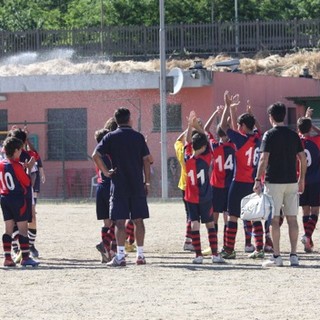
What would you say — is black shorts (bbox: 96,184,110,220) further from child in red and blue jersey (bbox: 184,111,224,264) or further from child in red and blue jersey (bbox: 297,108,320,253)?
child in red and blue jersey (bbox: 297,108,320,253)

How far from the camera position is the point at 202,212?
15289mm

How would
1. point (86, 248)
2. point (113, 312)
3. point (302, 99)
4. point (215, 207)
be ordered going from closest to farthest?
point (113, 312) < point (215, 207) < point (86, 248) < point (302, 99)

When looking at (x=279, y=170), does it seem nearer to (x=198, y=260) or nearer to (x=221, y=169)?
(x=198, y=260)

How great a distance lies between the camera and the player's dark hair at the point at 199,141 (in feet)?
50.0

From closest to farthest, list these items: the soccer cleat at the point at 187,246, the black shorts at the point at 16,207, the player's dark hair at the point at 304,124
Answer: the black shorts at the point at 16,207 < the player's dark hair at the point at 304,124 < the soccer cleat at the point at 187,246

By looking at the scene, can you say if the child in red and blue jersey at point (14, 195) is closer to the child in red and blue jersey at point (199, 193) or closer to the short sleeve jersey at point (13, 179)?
the short sleeve jersey at point (13, 179)

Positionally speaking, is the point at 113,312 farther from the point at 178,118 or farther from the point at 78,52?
the point at 78,52

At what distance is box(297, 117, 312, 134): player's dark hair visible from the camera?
16.7 metres

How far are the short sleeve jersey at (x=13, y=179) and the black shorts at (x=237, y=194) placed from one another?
2698 mm

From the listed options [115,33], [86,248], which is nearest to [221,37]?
[115,33]

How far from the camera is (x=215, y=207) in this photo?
54.2 ft

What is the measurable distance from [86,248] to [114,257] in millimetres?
2902

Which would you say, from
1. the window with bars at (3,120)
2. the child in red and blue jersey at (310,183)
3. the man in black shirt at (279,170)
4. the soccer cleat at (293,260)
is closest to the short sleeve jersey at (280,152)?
the man in black shirt at (279,170)

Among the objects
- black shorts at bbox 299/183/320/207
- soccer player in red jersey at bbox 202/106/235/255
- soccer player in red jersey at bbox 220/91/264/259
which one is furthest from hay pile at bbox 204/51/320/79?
soccer player in red jersey at bbox 220/91/264/259
